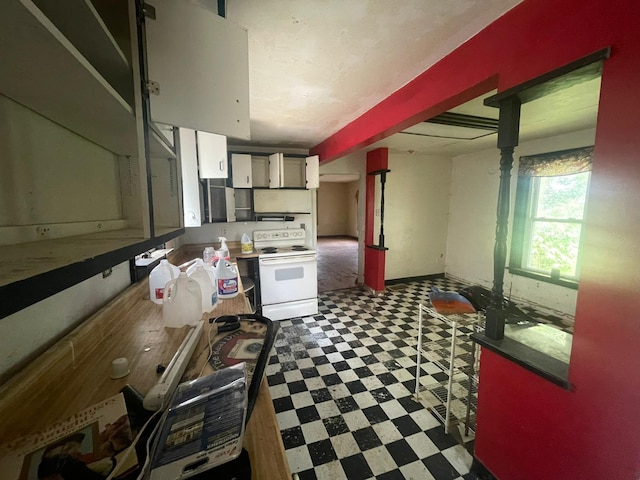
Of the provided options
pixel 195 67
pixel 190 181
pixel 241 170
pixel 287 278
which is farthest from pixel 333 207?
pixel 195 67

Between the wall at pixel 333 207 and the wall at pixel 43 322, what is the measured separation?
356 inches

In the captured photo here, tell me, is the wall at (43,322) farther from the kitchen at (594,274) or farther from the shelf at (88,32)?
the shelf at (88,32)

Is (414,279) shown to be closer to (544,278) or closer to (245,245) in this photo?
(544,278)

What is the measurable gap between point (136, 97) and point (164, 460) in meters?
1.01

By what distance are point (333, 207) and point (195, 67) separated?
31.1ft

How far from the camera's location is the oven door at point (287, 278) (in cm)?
310

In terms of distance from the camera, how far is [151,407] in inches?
26.6

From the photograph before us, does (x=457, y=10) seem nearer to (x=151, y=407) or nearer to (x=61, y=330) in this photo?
(x=151, y=407)

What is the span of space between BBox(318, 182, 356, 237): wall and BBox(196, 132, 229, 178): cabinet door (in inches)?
306

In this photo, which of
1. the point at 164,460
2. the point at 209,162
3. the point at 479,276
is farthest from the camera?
the point at 479,276

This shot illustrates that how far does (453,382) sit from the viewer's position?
6.88 feet

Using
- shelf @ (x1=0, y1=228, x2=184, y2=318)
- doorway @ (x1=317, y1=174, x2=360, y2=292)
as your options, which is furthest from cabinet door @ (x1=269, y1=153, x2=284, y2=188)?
doorway @ (x1=317, y1=174, x2=360, y2=292)

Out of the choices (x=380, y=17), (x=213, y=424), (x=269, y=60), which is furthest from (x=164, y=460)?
(x=269, y=60)

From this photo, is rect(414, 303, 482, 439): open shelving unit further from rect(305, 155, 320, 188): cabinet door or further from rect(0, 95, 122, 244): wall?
rect(305, 155, 320, 188): cabinet door
